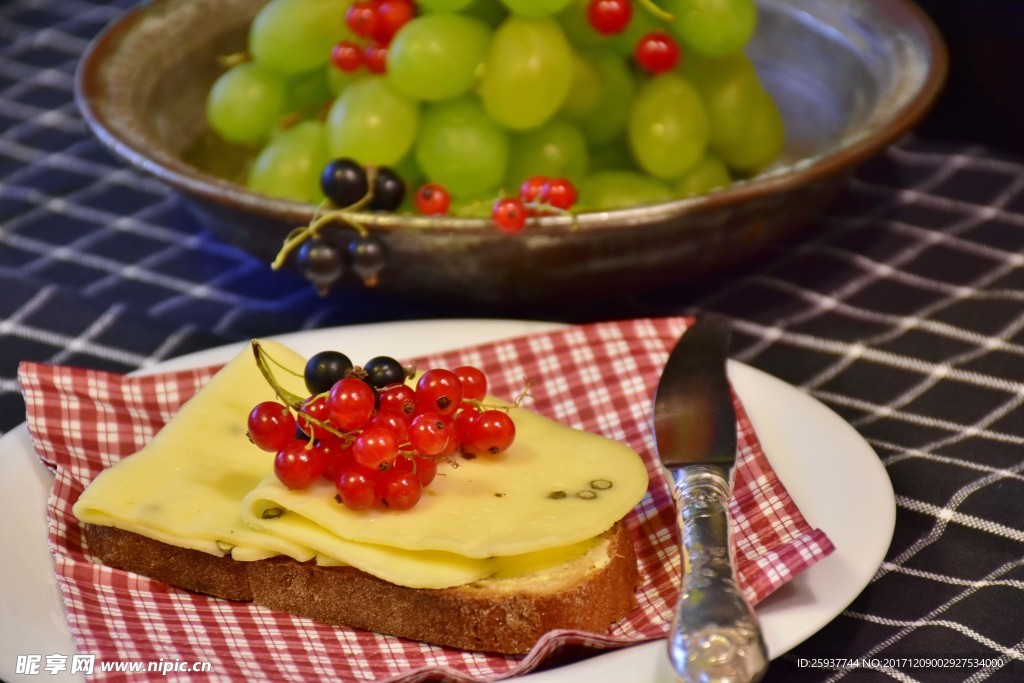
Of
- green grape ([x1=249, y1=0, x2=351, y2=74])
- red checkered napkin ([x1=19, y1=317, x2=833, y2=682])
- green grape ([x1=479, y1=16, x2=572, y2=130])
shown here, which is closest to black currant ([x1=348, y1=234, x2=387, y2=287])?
red checkered napkin ([x1=19, y1=317, x2=833, y2=682])

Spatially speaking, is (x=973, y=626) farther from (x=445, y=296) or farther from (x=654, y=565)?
(x=445, y=296)

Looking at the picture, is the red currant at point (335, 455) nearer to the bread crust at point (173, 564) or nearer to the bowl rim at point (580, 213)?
the bread crust at point (173, 564)

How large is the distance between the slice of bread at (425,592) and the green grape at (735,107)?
0.60 metres

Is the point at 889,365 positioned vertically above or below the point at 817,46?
below

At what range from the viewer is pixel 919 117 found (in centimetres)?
122

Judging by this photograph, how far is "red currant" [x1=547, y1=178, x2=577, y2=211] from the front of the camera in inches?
43.3

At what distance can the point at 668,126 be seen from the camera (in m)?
1.21

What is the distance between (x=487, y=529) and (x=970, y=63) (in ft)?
3.88

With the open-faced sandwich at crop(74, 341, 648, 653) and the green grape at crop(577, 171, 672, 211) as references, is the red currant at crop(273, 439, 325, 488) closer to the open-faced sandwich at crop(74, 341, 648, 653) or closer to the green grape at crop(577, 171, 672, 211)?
the open-faced sandwich at crop(74, 341, 648, 653)

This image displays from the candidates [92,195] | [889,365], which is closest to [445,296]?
[889,365]

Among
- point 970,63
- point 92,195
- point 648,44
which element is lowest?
point 92,195

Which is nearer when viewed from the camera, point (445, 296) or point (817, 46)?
point (445, 296)

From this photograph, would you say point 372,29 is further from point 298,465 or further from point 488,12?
point 298,465

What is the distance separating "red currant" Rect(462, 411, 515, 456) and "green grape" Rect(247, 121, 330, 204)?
18.7 inches
